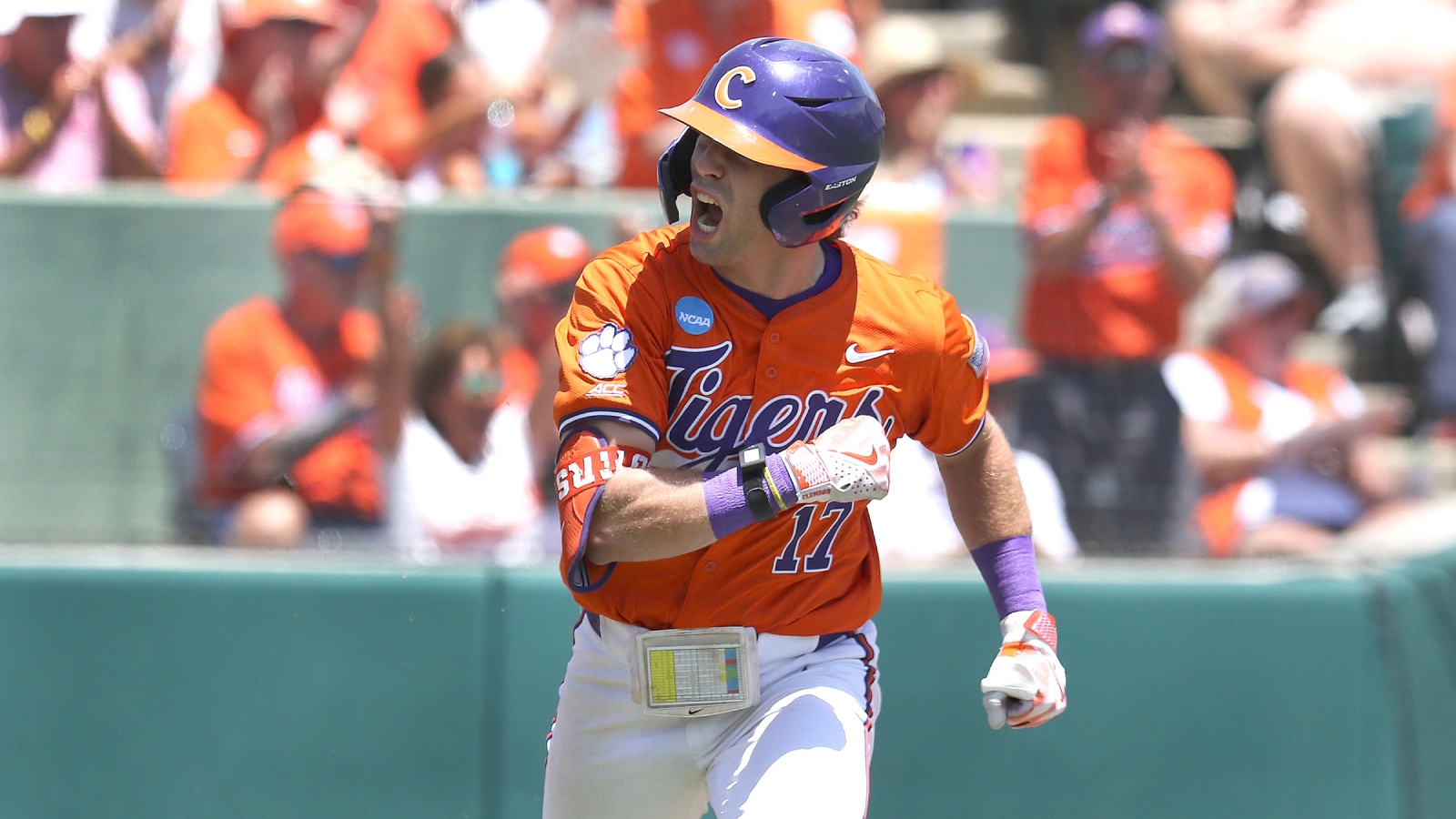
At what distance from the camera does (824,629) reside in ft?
10.7

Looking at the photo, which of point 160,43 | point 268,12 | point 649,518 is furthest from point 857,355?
point 160,43

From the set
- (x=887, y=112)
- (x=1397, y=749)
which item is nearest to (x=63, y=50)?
(x=887, y=112)

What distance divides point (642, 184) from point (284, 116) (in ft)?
4.88

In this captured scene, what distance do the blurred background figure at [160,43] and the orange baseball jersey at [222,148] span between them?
0.23 feet

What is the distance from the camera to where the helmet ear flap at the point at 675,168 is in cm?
321

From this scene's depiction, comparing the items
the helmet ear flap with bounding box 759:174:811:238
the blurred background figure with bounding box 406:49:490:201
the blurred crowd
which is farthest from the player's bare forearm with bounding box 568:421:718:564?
the blurred background figure with bounding box 406:49:490:201


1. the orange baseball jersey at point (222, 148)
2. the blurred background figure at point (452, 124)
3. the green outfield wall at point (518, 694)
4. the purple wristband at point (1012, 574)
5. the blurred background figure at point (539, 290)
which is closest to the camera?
the purple wristband at point (1012, 574)

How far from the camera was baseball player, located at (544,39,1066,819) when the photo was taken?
293cm

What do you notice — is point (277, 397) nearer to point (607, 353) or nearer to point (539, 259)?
point (539, 259)

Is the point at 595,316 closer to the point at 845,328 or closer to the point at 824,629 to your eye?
the point at 845,328

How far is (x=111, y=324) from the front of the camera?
15.9ft

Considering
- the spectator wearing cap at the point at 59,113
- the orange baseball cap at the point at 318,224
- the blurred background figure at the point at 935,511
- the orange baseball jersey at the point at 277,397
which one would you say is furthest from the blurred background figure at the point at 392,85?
the blurred background figure at the point at 935,511

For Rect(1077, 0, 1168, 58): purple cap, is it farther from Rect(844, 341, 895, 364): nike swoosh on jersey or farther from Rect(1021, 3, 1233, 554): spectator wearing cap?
Rect(844, 341, 895, 364): nike swoosh on jersey

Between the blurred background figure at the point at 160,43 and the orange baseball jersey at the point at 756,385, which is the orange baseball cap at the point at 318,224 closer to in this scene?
the blurred background figure at the point at 160,43
